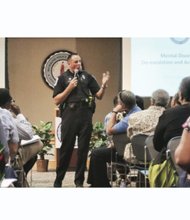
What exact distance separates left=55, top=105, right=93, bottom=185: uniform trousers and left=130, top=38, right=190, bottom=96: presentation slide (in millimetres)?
841

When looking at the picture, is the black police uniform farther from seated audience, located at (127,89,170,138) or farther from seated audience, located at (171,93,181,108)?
seated audience, located at (171,93,181,108)

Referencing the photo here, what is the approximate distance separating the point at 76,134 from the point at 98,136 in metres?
1.43

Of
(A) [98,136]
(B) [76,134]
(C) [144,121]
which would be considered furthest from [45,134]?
(C) [144,121]

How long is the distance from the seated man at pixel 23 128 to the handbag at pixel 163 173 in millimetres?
1218

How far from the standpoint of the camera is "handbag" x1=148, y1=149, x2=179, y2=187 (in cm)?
398

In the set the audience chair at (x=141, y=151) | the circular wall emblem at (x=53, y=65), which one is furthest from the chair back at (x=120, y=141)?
the circular wall emblem at (x=53, y=65)

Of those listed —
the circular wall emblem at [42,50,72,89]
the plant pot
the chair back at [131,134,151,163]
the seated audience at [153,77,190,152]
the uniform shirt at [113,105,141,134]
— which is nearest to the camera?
the seated audience at [153,77,190,152]

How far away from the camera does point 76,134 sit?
5371mm

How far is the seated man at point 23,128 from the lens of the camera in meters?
4.76

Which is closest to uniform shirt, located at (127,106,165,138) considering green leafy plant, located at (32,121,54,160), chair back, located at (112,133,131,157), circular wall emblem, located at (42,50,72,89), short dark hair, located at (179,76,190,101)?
chair back, located at (112,133,131,157)

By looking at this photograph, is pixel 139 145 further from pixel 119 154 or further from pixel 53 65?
pixel 53 65

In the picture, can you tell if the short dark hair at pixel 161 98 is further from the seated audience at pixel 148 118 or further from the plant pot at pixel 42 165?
the plant pot at pixel 42 165
